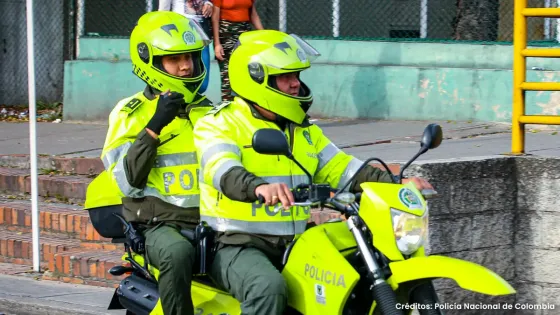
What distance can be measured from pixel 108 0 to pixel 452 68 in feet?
15.3

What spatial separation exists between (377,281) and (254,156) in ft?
3.09

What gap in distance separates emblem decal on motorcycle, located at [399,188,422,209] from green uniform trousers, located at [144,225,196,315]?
113 cm

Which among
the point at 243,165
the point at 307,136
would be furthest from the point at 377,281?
the point at 307,136

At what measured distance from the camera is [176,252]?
4.72m

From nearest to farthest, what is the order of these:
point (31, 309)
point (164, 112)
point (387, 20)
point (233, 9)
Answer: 1. point (164, 112)
2. point (31, 309)
3. point (233, 9)
4. point (387, 20)

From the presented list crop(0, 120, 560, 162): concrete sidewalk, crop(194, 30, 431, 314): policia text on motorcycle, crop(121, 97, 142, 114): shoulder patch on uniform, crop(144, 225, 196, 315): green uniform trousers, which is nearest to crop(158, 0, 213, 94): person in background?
crop(0, 120, 560, 162): concrete sidewalk

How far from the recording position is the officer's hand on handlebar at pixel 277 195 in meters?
4.04

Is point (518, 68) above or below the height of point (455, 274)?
above

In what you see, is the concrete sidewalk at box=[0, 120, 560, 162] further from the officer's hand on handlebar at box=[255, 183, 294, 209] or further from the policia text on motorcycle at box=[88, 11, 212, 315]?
the officer's hand on handlebar at box=[255, 183, 294, 209]

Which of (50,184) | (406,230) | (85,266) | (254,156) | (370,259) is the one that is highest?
(254,156)

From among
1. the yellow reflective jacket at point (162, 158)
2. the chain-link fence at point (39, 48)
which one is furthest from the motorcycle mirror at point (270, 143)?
the chain-link fence at point (39, 48)

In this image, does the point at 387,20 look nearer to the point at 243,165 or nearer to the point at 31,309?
the point at 31,309

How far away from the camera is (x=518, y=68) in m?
6.56

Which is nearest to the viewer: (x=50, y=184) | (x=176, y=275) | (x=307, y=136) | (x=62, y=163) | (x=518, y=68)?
(x=176, y=275)
